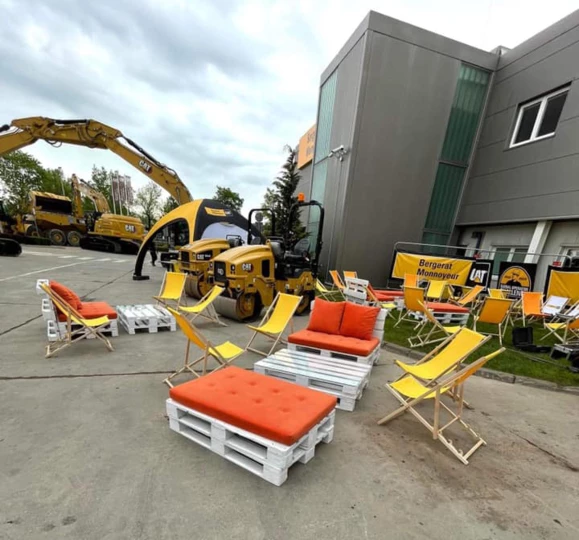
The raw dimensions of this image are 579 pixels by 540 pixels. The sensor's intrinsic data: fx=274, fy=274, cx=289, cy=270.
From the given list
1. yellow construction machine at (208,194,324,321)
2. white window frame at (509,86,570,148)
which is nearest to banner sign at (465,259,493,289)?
white window frame at (509,86,570,148)

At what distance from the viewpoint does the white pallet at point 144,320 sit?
15.5ft

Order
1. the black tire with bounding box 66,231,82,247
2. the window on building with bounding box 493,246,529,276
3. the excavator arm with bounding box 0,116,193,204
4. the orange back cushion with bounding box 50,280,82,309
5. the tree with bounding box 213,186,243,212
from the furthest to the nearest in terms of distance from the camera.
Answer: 1. the tree with bounding box 213,186,243,212
2. the black tire with bounding box 66,231,82,247
3. the excavator arm with bounding box 0,116,193,204
4. the window on building with bounding box 493,246,529,276
5. the orange back cushion with bounding box 50,280,82,309

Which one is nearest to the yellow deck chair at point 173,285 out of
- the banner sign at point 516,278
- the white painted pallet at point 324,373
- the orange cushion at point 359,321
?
the white painted pallet at point 324,373

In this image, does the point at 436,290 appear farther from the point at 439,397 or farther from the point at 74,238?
the point at 74,238

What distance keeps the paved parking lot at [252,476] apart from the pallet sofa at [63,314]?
2.82 ft

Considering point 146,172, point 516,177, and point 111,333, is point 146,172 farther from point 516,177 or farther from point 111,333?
point 516,177

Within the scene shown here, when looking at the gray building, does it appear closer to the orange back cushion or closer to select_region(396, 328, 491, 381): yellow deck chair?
select_region(396, 328, 491, 381): yellow deck chair

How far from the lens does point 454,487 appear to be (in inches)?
80.0

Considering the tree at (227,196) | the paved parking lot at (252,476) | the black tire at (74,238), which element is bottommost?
the black tire at (74,238)

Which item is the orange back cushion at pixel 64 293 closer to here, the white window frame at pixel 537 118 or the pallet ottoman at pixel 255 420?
the pallet ottoman at pixel 255 420

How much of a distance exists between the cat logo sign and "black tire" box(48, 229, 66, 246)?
27.6m

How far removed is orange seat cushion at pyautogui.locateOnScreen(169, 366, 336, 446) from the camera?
1994mm

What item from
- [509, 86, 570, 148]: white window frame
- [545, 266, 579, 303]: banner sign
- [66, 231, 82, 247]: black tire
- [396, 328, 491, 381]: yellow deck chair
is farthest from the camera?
[66, 231, 82, 247]: black tire

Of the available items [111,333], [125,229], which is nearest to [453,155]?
[111,333]
